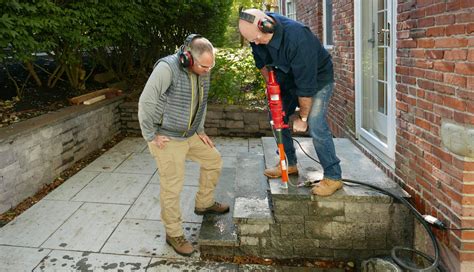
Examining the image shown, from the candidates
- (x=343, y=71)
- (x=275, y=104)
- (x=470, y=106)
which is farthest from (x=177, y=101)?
(x=343, y=71)

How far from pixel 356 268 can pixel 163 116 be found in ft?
6.80

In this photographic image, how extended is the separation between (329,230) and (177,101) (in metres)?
1.68

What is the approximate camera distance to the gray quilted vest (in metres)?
3.39

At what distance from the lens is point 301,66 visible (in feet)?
10.4

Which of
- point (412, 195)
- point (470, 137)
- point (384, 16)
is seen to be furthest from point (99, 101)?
point (470, 137)

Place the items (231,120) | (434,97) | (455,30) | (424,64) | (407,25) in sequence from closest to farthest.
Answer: (455,30) < (434,97) < (424,64) < (407,25) < (231,120)

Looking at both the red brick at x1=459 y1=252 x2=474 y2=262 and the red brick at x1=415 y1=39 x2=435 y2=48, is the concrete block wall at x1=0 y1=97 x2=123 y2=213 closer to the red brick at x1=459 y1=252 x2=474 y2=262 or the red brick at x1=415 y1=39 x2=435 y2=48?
the red brick at x1=415 y1=39 x2=435 y2=48

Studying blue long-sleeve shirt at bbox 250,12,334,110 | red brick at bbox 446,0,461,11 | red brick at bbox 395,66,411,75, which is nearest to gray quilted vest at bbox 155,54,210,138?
blue long-sleeve shirt at bbox 250,12,334,110

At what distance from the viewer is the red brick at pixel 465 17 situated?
249 cm

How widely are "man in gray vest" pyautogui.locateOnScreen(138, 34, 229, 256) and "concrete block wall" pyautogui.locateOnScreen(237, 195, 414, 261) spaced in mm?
631

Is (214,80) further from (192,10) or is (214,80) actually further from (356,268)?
(356,268)

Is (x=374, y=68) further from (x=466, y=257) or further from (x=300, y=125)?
(x=466, y=257)

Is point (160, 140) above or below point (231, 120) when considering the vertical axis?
above

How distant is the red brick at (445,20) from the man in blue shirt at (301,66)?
860mm
